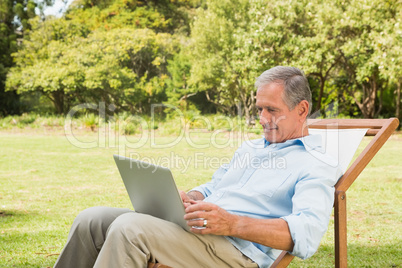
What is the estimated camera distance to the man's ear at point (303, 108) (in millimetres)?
2430

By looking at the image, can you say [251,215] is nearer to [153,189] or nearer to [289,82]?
[153,189]

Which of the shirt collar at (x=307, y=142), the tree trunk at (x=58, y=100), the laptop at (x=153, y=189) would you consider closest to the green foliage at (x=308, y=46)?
the tree trunk at (x=58, y=100)

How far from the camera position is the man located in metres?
1.94

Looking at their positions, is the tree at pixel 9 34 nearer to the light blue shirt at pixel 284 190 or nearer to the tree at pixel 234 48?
the tree at pixel 234 48

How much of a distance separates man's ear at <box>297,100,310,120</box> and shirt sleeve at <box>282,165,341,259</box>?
374 mm

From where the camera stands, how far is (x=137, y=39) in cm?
1989

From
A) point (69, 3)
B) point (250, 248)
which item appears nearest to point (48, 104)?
point (69, 3)

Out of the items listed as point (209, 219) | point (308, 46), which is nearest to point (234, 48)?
point (308, 46)

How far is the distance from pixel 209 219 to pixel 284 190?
1.61 ft

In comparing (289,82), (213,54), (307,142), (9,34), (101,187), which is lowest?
(101,187)

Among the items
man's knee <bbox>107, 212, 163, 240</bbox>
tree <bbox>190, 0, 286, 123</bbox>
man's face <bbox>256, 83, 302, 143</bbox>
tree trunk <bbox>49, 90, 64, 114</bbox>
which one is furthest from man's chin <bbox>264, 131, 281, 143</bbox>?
tree trunk <bbox>49, 90, 64, 114</bbox>

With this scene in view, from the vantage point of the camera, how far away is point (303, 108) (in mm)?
2447

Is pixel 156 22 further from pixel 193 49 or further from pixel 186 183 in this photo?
pixel 186 183
